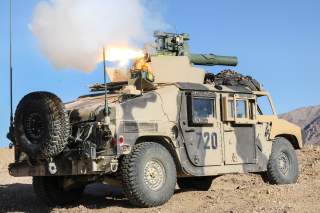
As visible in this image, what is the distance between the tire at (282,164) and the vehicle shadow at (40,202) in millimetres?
3003

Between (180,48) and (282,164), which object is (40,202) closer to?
(180,48)

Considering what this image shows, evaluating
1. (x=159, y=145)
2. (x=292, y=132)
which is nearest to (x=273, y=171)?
(x=292, y=132)

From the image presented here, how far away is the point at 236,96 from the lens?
11.5 m

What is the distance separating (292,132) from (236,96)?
6.43ft

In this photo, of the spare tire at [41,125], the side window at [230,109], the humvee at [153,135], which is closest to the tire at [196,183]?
the humvee at [153,135]

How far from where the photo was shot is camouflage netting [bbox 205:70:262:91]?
1202cm

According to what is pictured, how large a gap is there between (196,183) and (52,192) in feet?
9.98

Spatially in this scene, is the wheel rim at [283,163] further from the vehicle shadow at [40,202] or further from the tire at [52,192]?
the tire at [52,192]

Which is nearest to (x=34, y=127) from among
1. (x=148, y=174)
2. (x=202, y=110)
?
(x=148, y=174)

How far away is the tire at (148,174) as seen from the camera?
9.10 m

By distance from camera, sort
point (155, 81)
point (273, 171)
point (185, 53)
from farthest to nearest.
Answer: point (185, 53), point (273, 171), point (155, 81)

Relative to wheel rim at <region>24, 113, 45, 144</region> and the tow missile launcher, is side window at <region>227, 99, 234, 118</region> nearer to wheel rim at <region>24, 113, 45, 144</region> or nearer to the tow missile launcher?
the tow missile launcher

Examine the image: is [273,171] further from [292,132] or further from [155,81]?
[155,81]

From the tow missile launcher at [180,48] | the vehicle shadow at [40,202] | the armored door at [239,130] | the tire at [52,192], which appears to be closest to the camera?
the vehicle shadow at [40,202]
